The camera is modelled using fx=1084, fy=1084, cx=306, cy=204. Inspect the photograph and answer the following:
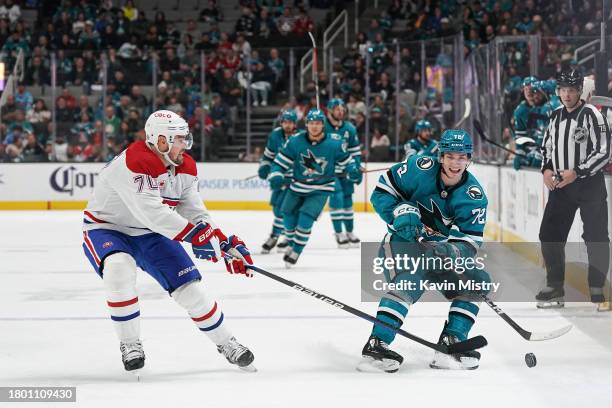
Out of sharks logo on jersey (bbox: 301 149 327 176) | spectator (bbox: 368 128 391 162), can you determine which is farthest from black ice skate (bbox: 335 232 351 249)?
spectator (bbox: 368 128 391 162)

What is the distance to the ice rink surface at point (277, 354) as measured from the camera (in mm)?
3707

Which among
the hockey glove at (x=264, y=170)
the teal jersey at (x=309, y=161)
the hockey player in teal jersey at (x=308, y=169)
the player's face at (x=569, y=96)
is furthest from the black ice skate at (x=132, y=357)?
the hockey glove at (x=264, y=170)

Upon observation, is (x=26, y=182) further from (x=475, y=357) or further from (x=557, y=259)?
(x=475, y=357)

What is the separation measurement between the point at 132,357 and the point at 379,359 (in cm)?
92

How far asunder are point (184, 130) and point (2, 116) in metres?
10.9

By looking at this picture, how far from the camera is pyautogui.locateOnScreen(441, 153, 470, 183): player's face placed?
4.13 meters

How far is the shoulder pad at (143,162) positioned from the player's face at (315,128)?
4080mm

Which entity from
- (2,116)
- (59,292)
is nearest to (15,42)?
(2,116)

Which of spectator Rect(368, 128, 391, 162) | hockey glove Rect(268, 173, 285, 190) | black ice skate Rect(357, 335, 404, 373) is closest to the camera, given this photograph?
black ice skate Rect(357, 335, 404, 373)

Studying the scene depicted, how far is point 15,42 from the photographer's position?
16.9 metres

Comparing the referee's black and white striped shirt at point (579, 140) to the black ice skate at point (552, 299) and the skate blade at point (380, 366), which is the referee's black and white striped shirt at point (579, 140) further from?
the skate blade at point (380, 366)

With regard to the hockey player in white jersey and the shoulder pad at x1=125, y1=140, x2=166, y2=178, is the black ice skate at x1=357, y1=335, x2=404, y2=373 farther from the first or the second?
the shoulder pad at x1=125, y1=140, x2=166, y2=178

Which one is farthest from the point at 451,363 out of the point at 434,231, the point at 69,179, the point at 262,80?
the point at 69,179

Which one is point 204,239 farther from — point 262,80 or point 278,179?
point 262,80
